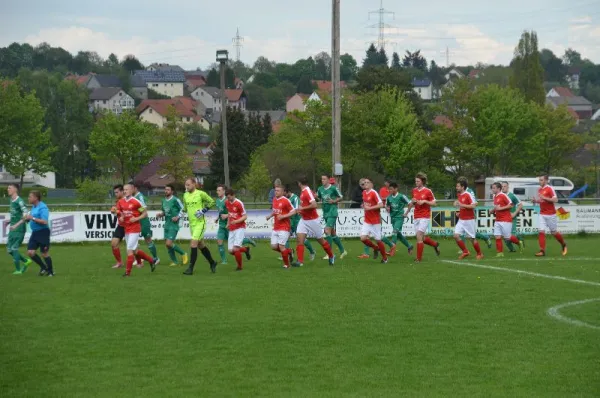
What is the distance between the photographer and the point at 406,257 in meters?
24.4

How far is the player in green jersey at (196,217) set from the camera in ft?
64.0

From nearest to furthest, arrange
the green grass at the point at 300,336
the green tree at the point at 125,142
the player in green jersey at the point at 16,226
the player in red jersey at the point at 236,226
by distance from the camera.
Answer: the green grass at the point at 300,336, the player in green jersey at the point at 16,226, the player in red jersey at the point at 236,226, the green tree at the point at 125,142

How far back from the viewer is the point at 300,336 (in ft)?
37.8

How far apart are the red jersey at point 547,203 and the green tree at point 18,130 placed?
5487 centimetres

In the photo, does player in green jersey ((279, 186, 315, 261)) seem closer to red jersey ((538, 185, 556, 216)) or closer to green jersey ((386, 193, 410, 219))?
green jersey ((386, 193, 410, 219))

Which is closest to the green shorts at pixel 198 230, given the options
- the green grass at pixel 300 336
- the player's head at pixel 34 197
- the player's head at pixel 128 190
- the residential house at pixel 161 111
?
the green grass at pixel 300 336

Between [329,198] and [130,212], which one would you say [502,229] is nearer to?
[329,198]

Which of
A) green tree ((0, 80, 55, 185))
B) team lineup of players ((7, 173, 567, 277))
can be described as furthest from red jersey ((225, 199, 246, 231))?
green tree ((0, 80, 55, 185))

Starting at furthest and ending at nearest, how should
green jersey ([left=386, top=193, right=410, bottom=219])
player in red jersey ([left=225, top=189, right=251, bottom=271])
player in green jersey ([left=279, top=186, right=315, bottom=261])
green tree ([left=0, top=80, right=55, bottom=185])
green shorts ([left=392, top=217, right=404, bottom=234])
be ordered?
1. green tree ([left=0, top=80, right=55, bottom=185])
2. green jersey ([left=386, top=193, right=410, bottom=219])
3. green shorts ([left=392, top=217, right=404, bottom=234])
4. player in green jersey ([left=279, top=186, right=315, bottom=261])
5. player in red jersey ([left=225, top=189, right=251, bottom=271])

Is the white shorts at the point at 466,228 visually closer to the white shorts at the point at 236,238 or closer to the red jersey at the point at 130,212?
the white shorts at the point at 236,238

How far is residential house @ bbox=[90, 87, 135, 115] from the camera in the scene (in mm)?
177625

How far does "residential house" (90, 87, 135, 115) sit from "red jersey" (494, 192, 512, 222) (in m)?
158

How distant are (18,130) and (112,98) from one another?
108715 mm

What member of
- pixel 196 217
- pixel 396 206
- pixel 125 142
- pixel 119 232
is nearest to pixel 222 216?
pixel 196 217
